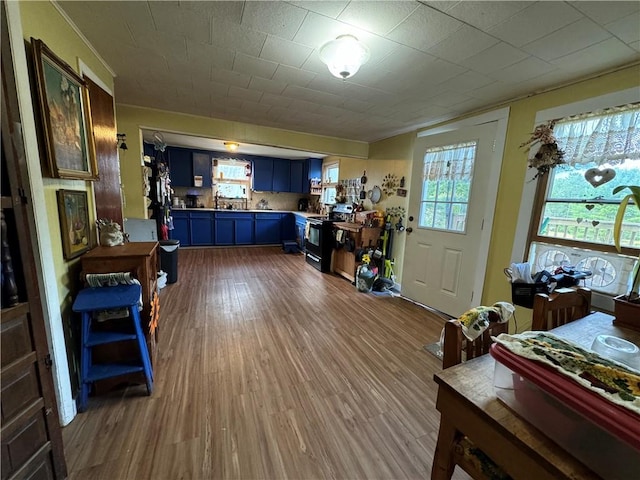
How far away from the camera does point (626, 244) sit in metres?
1.69

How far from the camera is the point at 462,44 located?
1490mm

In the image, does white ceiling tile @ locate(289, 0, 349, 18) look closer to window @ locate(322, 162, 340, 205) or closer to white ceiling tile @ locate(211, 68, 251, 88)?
white ceiling tile @ locate(211, 68, 251, 88)

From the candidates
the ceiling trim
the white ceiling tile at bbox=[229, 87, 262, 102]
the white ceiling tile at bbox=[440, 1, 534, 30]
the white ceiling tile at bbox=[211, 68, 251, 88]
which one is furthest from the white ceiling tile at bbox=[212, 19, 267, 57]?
the white ceiling tile at bbox=[440, 1, 534, 30]

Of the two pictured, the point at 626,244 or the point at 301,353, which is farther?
the point at 301,353

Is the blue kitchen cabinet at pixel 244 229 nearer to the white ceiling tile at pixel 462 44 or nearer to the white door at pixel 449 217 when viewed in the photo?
the white door at pixel 449 217

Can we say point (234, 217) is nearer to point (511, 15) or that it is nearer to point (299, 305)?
point (299, 305)

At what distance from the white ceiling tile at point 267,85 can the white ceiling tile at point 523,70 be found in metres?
1.61

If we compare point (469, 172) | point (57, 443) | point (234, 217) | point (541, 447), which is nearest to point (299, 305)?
point (57, 443)

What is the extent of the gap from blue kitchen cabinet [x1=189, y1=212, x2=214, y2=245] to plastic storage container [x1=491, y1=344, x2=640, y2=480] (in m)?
5.83

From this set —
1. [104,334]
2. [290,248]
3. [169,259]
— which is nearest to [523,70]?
[104,334]

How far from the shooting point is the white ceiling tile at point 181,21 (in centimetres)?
132

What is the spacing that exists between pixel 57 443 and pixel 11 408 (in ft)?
1.03

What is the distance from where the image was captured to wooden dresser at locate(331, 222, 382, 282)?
372 centimetres

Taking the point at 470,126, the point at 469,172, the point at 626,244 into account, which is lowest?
the point at 626,244
